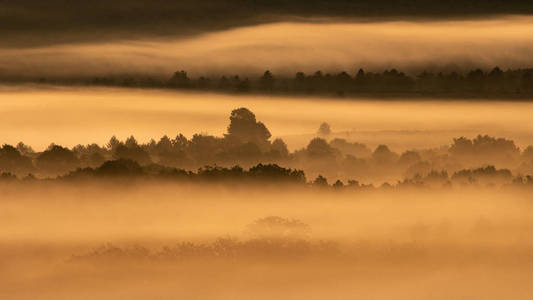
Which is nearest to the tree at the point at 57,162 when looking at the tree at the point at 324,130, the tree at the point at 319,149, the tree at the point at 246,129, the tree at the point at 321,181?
the tree at the point at 246,129

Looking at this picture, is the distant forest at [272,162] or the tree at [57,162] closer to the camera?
the distant forest at [272,162]

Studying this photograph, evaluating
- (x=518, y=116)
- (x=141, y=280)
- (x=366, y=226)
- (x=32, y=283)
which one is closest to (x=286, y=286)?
(x=141, y=280)

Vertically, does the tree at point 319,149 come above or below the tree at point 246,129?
below

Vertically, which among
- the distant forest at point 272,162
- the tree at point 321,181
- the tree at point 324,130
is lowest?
the tree at point 321,181

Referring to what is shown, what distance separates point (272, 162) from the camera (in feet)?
248

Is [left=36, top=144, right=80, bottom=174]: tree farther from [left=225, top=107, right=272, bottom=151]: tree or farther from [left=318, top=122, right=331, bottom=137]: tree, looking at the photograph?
[left=318, top=122, right=331, bottom=137]: tree

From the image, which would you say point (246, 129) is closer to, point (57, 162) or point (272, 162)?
point (272, 162)

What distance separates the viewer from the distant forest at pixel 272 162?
7631 cm

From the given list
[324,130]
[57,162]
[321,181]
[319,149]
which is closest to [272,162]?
[321,181]

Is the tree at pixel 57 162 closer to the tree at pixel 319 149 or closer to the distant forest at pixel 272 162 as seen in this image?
the distant forest at pixel 272 162

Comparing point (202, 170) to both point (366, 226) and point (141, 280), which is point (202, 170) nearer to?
point (366, 226)

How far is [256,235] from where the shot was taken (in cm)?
6844

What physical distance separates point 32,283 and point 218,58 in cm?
1806

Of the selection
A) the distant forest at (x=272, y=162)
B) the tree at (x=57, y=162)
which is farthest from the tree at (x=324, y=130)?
the tree at (x=57, y=162)
